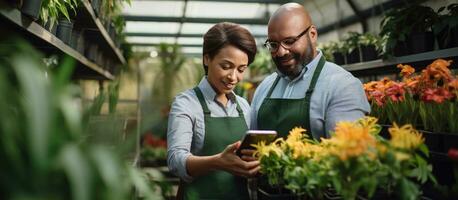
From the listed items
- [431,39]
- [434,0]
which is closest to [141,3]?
[434,0]

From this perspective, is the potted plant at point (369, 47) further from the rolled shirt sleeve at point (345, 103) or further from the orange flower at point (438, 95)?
the orange flower at point (438, 95)

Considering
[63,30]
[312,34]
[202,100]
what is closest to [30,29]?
[63,30]

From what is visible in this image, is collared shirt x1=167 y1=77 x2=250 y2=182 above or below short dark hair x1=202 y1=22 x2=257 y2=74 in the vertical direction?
Answer: below

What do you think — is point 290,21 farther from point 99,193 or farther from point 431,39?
point 431,39

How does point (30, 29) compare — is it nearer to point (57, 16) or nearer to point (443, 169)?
point (57, 16)

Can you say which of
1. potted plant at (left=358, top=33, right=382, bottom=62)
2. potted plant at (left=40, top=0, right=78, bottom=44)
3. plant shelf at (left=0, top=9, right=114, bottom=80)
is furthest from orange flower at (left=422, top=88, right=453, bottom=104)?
potted plant at (left=358, top=33, right=382, bottom=62)

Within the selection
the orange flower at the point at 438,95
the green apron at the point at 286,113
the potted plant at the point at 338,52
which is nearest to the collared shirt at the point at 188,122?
the green apron at the point at 286,113

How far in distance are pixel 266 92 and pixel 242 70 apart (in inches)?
10.2

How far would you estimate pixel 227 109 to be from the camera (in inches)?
68.2

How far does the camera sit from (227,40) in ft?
5.31

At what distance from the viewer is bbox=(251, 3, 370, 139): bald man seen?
149cm

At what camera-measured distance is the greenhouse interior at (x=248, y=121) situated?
28.5 inches

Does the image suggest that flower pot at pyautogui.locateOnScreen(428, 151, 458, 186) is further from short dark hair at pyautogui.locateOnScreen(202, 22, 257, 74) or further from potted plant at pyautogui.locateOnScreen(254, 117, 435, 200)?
short dark hair at pyautogui.locateOnScreen(202, 22, 257, 74)

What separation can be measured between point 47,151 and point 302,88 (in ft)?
3.79
